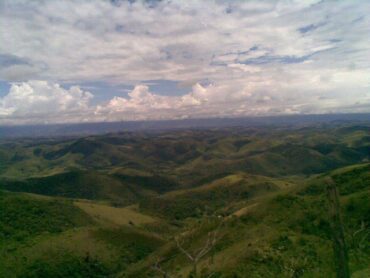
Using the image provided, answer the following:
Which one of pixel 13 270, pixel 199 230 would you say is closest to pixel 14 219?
pixel 13 270

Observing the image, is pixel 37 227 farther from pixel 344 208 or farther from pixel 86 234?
pixel 344 208

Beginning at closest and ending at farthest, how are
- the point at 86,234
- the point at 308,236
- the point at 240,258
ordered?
the point at 240,258, the point at 308,236, the point at 86,234

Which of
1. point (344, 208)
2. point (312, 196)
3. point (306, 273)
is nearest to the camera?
point (306, 273)

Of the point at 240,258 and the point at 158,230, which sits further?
the point at 158,230

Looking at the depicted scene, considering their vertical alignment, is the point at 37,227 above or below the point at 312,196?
below

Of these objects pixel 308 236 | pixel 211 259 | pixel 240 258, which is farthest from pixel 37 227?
pixel 308 236

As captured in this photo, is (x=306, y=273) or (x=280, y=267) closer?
(x=306, y=273)

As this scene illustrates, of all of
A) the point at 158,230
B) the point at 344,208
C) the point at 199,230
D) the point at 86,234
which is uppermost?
the point at 344,208

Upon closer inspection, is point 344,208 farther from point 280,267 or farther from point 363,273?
point 363,273

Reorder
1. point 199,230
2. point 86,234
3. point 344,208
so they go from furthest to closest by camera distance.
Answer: point 86,234 → point 199,230 → point 344,208
